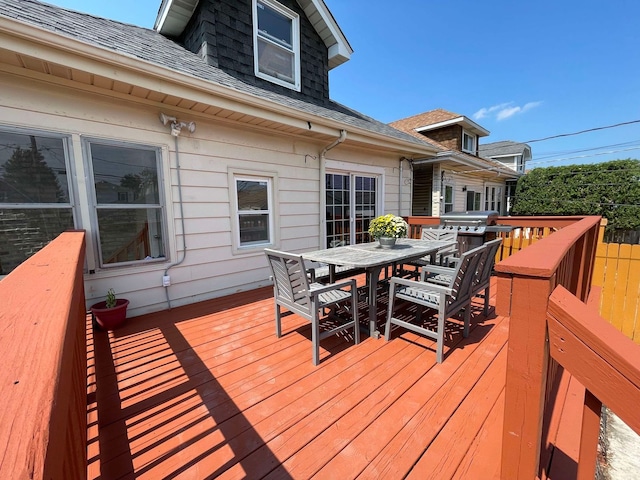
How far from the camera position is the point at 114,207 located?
10.3ft

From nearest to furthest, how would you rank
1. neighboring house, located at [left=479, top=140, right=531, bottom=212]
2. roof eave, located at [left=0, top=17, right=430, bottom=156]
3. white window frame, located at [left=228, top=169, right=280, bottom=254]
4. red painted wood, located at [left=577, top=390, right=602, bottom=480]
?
red painted wood, located at [left=577, top=390, right=602, bottom=480]
roof eave, located at [left=0, top=17, right=430, bottom=156]
white window frame, located at [left=228, top=169, right=280, bottom=254]
neighboring house, located at [left=479, top=140, right=531, bottom=212]

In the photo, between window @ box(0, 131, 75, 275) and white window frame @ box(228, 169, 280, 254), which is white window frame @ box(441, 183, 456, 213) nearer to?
white window frame @ box(228, 169, 280, 254)

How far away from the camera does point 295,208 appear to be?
4.80m

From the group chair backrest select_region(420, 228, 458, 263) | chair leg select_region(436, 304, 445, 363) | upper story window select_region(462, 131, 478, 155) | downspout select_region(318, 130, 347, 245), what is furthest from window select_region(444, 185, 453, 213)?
chair leg select_region(436, 304, 445, 363)

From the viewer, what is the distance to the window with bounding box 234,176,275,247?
417cm

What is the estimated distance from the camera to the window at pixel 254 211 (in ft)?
13.7

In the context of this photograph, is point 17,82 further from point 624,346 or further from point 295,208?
point 624,346

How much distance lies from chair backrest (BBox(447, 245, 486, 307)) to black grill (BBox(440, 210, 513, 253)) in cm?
259

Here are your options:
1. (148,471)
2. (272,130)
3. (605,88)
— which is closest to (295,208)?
(272,130)

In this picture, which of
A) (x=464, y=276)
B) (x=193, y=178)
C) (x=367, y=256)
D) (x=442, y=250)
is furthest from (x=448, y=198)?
(x=193, y=178)

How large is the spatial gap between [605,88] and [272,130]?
1090 inches

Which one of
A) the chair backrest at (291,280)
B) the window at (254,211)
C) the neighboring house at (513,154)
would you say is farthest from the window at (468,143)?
the chair backrest at (291,280)

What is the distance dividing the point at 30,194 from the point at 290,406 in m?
3.21

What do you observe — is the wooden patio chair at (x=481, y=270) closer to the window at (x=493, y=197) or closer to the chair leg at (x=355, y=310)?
the chair leg at (x=355, y=310)
